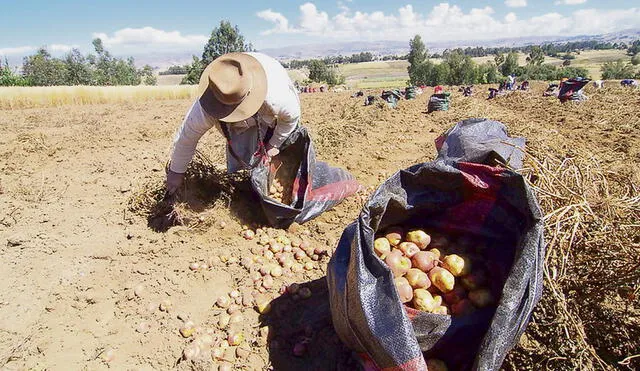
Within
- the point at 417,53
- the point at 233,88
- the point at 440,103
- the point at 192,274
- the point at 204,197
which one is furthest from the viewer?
the point at 417,53

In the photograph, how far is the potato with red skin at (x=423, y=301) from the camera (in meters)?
1.56

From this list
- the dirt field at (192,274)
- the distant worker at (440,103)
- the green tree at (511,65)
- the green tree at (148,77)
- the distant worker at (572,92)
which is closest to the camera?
the dirt field at (192,274)

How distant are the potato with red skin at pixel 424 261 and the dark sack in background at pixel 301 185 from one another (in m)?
1.32

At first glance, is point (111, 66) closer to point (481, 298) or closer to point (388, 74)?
point (481, 298)

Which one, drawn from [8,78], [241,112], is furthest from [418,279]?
[8,78]

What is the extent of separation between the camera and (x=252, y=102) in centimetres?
246

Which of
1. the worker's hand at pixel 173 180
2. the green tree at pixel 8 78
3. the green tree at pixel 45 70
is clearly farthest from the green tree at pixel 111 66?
the worker's hand at pixel 173 180

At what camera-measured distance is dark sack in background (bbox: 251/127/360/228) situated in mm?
2850

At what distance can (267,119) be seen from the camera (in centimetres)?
280

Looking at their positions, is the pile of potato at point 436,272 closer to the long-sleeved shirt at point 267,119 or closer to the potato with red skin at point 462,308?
the potato with red skin at point 462,308

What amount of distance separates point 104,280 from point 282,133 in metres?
1.64

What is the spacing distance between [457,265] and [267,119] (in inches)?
69.3

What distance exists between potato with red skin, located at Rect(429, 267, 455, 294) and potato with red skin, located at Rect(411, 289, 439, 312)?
0.27 ft

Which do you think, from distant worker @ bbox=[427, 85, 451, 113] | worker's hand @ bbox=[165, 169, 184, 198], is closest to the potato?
worker's hand @ bbox=[165, 169, 184, 198]
